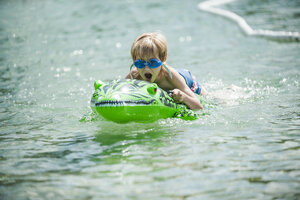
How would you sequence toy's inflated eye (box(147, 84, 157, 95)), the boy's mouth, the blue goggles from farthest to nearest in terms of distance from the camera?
the boy's mouth < the blue goggles < toy's inflated eye (box(147, 84, 157, 95))

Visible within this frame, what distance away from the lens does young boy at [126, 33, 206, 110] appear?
5.04 meters

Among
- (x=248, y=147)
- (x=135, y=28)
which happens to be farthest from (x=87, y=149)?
(x=135, y=28)

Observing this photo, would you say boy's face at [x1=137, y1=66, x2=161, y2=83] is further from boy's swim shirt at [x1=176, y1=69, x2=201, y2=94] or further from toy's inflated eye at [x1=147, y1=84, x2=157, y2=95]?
boy's swim shirt at [x1=176, y1=69, x2=201, y2=94]

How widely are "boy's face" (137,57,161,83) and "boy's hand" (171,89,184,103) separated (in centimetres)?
34

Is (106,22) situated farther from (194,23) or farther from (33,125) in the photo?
(33,125)

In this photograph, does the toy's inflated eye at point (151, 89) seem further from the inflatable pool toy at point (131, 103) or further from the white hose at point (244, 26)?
the white hose at point (244, 26)

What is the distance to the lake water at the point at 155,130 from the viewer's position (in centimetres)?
330

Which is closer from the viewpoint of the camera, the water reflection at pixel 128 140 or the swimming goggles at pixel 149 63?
the water reflection at pixel 128 140

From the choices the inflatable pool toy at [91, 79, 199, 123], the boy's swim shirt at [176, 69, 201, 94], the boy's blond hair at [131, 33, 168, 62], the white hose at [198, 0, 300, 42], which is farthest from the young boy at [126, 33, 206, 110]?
the white hose at [198, 0, 300, 42]

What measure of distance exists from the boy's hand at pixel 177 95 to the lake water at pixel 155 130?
36 centimetres

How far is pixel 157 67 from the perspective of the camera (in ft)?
16.6

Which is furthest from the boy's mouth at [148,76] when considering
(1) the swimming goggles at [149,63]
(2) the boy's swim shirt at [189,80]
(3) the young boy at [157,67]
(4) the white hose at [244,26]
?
(4) the white hose at [244,26]

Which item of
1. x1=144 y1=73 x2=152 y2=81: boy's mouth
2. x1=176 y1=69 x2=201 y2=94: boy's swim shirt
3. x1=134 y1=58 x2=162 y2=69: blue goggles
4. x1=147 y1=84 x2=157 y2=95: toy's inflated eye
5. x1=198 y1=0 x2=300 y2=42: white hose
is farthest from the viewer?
x1=198 y1=0 x2=300 y2=42: white hose

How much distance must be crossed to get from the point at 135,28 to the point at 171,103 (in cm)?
1050
